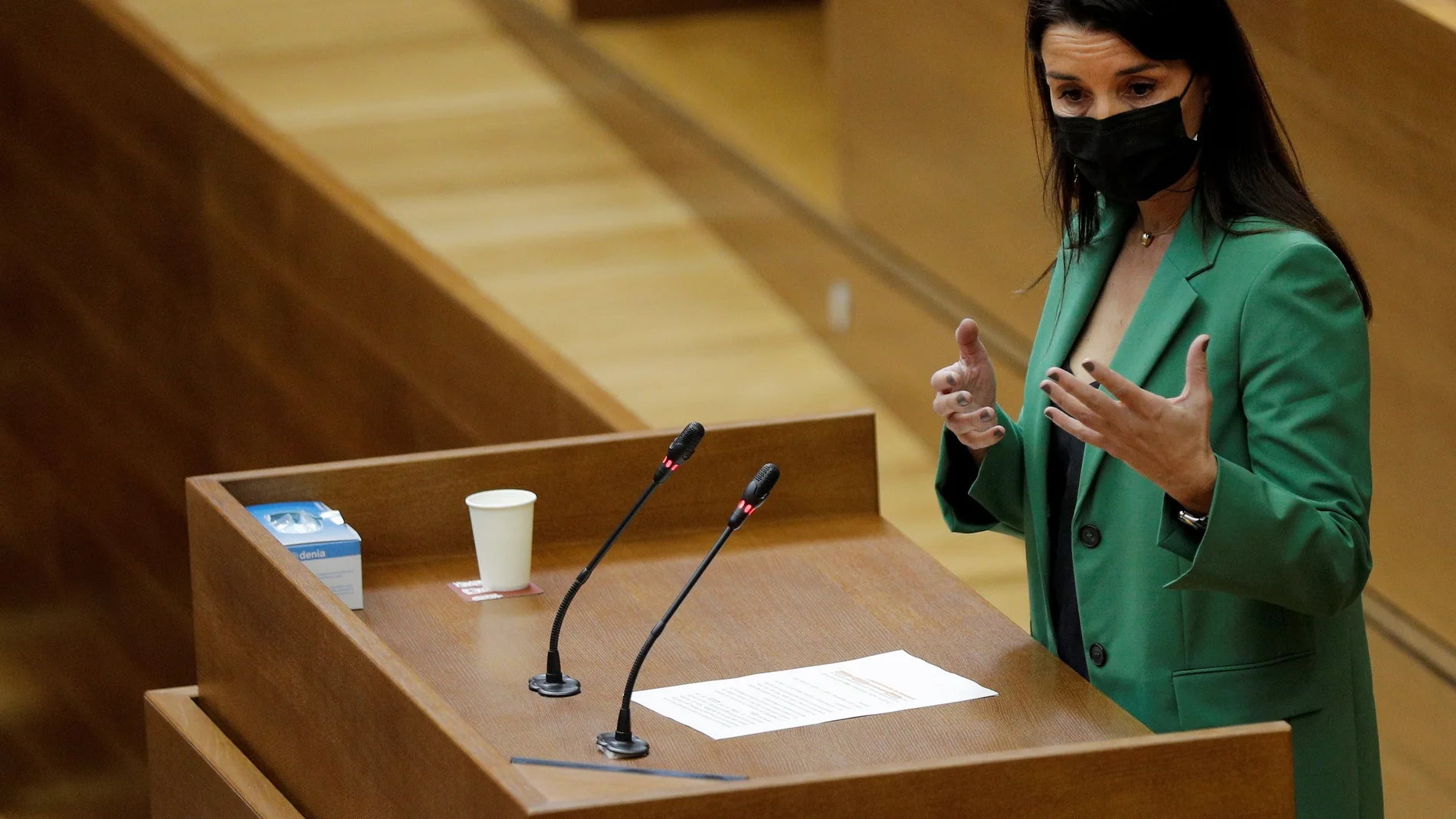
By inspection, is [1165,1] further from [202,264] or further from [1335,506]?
[202,264]

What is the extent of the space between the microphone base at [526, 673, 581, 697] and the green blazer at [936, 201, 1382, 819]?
0.53 meters

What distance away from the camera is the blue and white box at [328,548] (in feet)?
8.30

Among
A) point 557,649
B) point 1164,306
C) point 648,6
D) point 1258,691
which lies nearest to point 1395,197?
point 1164,306

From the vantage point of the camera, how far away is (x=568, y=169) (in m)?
6.09

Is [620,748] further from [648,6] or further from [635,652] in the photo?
[648,6]

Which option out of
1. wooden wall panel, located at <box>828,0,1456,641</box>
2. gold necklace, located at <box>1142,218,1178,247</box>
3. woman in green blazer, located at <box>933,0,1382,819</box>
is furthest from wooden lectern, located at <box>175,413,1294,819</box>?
wooden wall panel, located at <box>828,0,1456,641</box>

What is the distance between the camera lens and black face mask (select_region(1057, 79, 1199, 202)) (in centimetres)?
213

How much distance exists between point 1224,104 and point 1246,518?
0.47 m

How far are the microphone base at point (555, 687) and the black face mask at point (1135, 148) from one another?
77 cm

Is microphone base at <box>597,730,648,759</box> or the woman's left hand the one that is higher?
the woman's left hand

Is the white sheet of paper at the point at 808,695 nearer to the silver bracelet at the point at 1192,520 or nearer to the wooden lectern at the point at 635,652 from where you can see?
the wooden lectern at the point at 635,652

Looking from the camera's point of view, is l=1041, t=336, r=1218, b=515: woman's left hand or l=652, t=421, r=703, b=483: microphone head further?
l=652, t=421, r=703, b=483: microphone head

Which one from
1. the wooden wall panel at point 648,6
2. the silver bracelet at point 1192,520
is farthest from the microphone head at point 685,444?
the wooden wall panel at point 648,6

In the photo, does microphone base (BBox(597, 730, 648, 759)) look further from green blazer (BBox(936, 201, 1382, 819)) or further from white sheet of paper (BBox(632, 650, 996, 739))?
green blazer (BBox(936, 201, 1382, 819))
